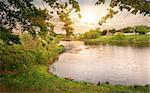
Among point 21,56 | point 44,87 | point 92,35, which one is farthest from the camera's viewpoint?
point 92,35

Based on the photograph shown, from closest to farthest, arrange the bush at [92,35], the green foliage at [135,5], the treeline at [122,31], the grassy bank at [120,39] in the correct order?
the green foliage at [135,5] → the grassy bank at [120,39] → the treeline at [122,31] → the bush at [92,35]

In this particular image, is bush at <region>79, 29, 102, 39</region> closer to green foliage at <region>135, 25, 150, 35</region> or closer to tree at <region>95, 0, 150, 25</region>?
green foliage at <region>135, 25, 150, 35</region>

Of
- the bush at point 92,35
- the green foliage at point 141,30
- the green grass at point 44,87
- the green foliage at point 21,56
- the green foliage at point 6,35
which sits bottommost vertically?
the green grass at point 44,87

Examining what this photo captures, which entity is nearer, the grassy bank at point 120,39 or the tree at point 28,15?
the tree at point 28,15

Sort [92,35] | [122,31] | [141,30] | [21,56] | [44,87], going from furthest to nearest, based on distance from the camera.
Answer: [122,31], [92,35], [141,30], [21,56], [44,87]

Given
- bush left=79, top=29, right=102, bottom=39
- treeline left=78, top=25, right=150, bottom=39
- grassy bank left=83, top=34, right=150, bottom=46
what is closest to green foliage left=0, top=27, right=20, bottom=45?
grassy bank left=83, top=34, right=150, bottom=46

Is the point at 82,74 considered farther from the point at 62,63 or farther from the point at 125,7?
the point at 125,7

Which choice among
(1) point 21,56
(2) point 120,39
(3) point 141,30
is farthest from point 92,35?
(1) point 21,56

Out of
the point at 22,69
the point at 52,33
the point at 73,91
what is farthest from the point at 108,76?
the point at 52,33

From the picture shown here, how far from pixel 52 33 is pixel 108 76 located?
19606mm

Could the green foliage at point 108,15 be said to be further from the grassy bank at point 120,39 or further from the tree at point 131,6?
the grassy bank at point 120,39

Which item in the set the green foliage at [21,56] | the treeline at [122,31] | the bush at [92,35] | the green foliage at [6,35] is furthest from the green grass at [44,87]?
the bush at [92,35]

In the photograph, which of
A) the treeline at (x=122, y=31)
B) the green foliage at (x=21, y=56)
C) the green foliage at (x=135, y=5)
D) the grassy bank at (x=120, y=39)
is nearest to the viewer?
the green foliage at (x=135, y=5)

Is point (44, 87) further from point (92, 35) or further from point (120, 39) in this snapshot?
point (92, 35)
